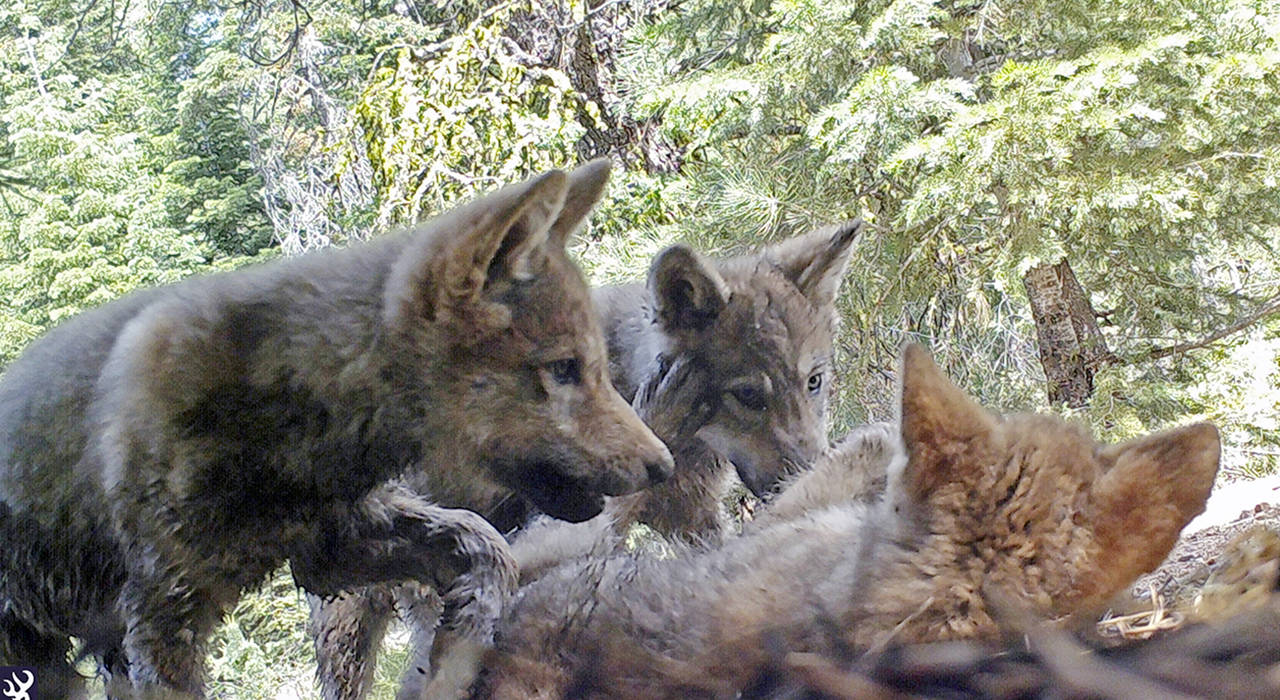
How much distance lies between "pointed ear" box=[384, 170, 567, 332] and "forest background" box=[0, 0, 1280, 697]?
1.45ft

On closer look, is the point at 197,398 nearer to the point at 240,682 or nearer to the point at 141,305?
the point at 141,305

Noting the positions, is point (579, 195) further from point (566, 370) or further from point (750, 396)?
point (750, 396)

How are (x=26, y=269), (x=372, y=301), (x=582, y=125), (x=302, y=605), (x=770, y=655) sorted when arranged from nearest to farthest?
(x=770, y=655) → (x=372, y=301) → (x=302, y=605) → (x=26, y=269) → (x=582, y=125)

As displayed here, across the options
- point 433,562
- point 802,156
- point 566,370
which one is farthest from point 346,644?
point 802,156

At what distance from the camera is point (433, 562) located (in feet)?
2.73

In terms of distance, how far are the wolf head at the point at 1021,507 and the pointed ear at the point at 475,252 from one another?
0.90 feet

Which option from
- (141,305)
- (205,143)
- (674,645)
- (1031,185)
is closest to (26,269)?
(205,143)

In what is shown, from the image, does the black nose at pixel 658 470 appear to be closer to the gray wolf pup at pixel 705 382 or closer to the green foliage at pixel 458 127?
the gray wolf pup at pixel 705 382

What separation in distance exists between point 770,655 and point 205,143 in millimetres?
1077

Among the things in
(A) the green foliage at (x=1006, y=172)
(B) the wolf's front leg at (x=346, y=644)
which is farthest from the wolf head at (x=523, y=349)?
(A) the green foliage at (x=1006, y=172)

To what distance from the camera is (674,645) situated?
0.78 metres

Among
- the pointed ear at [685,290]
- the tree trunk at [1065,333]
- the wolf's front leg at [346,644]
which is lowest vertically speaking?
the wolf's front leg at [346,644]

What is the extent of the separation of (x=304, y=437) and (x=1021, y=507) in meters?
0.50

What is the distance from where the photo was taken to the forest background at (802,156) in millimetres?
1325
